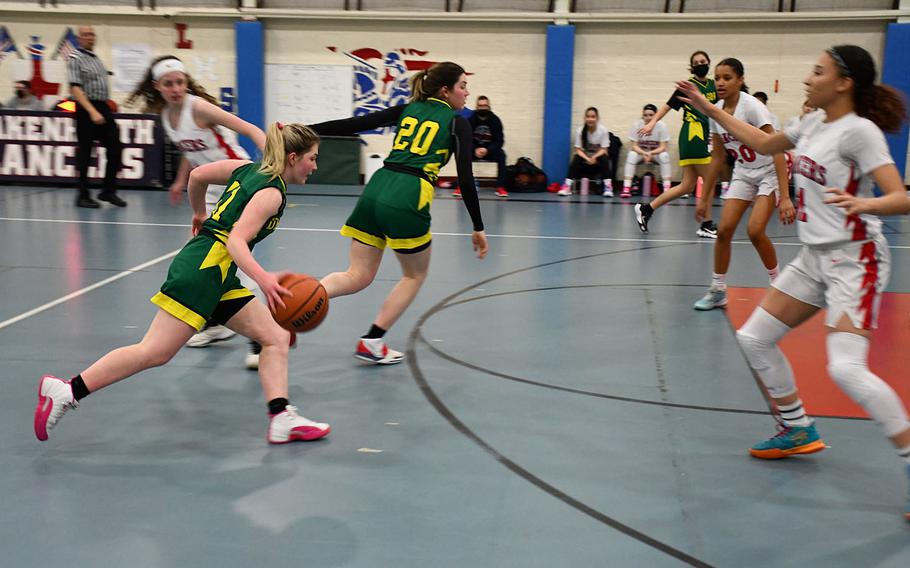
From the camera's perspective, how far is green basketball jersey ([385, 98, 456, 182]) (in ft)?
18.1

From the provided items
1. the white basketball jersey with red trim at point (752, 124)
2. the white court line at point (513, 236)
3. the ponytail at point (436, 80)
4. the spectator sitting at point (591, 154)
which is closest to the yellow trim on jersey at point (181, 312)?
the ponytail at point (436, 80)

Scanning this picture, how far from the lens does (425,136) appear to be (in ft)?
18.1

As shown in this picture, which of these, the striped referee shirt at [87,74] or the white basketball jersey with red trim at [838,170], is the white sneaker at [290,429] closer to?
the white basketball jersey with red trim at [838,170]

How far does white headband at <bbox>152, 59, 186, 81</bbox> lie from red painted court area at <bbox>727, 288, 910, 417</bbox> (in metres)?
4.25

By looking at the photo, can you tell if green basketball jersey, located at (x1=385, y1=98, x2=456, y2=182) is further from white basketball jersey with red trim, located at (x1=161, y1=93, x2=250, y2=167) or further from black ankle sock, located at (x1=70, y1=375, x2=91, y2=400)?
black ankle sock, located at (x1=70, y1=375, x2=91, y2=400)

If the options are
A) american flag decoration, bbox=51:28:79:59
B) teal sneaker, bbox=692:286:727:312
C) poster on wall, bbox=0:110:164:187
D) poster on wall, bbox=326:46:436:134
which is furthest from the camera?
american flag decoration, bbox=51:28:79:59

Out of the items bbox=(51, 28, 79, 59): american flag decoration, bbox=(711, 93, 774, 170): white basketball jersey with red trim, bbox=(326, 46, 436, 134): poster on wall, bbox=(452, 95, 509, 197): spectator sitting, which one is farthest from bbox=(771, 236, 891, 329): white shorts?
bbox=(51, 28, 79, 59): american flag decoration

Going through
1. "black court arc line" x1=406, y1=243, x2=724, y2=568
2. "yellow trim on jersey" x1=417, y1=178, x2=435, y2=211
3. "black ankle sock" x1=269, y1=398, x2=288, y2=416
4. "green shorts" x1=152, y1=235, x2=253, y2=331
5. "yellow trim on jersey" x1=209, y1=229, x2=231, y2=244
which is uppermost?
"yellow trim on jersey" x1=417, y1=178, x2=435, y2=211

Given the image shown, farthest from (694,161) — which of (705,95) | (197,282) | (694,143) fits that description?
(197,282)

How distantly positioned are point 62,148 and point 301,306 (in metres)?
12.3

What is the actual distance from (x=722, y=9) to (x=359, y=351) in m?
13.7

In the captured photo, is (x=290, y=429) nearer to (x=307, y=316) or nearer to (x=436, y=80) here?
(x=307, y=316)

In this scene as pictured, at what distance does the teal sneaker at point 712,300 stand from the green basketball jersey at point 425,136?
2.82 meters

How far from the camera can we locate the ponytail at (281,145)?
417cm
